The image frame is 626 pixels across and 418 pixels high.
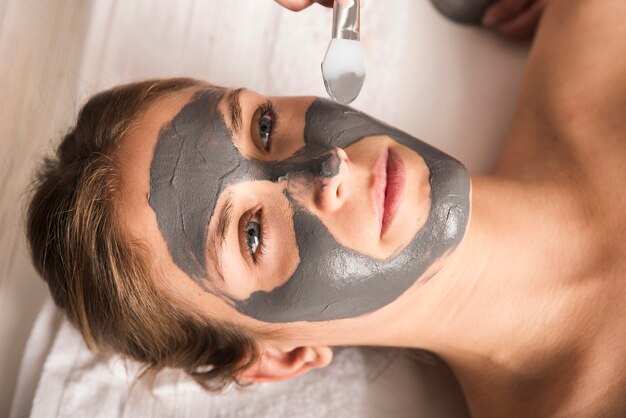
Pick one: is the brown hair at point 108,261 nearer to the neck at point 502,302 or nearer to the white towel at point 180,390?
the white towel at point 180,390

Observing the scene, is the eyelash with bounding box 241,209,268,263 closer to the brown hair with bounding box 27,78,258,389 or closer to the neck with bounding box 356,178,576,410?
the brown hair with bounding box 27,78,258,389

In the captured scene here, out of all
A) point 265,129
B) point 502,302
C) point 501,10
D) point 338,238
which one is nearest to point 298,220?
point 338,238

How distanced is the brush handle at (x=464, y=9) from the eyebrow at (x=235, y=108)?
55cm

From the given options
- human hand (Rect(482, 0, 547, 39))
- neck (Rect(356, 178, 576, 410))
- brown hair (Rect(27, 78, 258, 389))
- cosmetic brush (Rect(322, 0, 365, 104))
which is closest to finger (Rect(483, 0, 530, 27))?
human hand (Rect(482, 0, 547, 39))

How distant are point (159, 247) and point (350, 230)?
10.0 inches

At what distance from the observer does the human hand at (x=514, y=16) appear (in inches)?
48.6

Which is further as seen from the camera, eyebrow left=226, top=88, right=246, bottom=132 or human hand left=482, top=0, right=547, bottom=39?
human hand left=482, top=0, right=547, bottom=39

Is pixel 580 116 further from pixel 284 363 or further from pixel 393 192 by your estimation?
pixel 284 363

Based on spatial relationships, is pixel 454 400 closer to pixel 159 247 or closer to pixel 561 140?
pixel 561 140

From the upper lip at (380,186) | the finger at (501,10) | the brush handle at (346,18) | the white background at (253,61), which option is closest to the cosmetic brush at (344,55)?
the brush handle at (346,18)

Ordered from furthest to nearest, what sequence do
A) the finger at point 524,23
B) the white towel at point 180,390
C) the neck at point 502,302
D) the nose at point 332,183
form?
the finger at point 524,23 → the white towel at point 180,390 → the neck at point 502,302 → the nose at point 332,183

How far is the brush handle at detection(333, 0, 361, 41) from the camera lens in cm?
83

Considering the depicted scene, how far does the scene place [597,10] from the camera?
112cm

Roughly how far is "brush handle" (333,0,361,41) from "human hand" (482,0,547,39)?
496 mm
